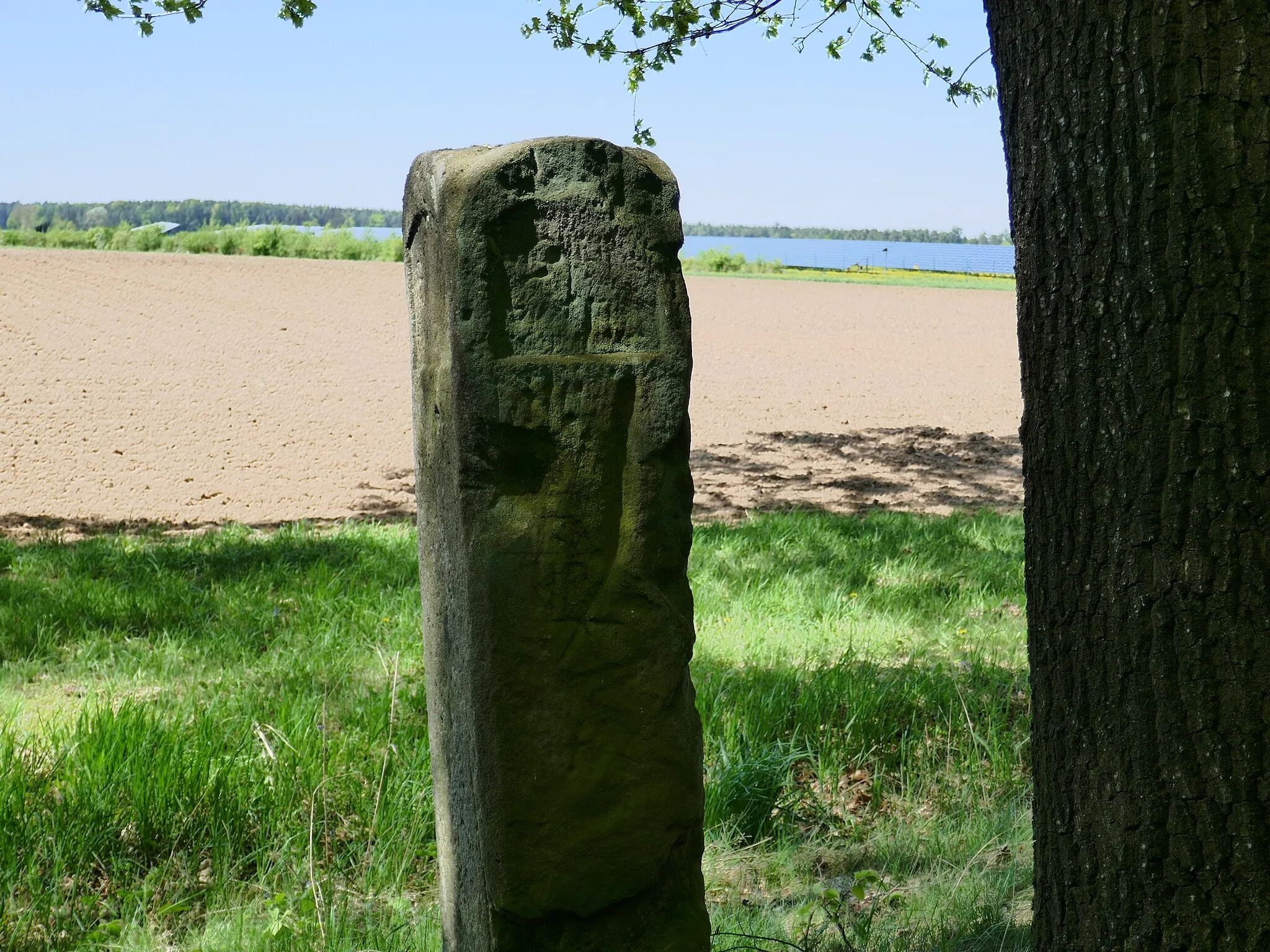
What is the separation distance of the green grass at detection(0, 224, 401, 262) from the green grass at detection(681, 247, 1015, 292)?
34.4 ft

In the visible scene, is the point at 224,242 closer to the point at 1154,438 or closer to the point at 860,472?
the point at 860,472

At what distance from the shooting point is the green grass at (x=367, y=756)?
9.21 ft

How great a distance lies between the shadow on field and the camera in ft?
29.2

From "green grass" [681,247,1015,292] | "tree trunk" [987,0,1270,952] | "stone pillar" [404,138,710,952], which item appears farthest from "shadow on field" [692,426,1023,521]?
"green grass" [681,247,1015,292]

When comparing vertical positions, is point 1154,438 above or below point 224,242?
below

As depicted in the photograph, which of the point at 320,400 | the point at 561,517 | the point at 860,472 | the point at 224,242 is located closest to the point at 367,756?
the point at 561,517

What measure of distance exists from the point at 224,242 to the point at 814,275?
20.7m

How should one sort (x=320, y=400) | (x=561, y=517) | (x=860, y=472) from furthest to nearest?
1. (x=320, y=400)
2. (x=860, y=472)
3. (x=561, y=517)

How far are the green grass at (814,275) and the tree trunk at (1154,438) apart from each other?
34.7 meters

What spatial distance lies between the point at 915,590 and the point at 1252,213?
13.0 feet

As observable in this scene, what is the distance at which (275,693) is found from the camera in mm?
3979

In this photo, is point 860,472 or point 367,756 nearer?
point 367,756

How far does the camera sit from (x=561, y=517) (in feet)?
7.07

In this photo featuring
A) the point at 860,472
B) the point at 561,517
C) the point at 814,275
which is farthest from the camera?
the point at 814,275
